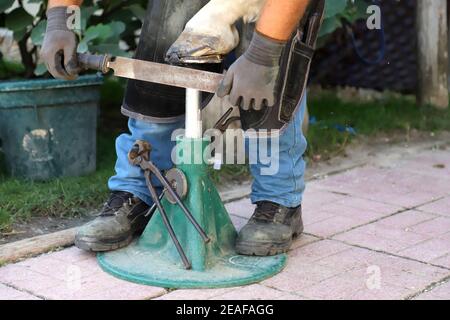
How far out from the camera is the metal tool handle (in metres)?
2.39

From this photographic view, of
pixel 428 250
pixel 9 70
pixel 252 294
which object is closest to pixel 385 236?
pixel 428 250

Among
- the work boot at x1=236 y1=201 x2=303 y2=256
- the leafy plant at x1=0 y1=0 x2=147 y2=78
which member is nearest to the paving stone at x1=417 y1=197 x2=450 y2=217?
the work boot at x1=236 y1=201 x2=303 y2=256

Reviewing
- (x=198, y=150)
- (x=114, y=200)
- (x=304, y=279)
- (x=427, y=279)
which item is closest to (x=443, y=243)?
(x=427, y=279)

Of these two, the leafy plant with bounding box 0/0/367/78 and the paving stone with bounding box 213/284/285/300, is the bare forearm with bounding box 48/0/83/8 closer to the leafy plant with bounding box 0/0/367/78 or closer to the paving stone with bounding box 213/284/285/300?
the leafy plant with bounding box 0/0/367/78

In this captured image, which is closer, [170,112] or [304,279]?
[304,279]

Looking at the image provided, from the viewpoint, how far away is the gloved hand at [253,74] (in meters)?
2.22

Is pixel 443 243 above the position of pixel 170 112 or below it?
below

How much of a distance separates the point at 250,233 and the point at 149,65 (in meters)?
0.66

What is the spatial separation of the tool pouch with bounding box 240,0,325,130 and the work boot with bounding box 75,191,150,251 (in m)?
0.49

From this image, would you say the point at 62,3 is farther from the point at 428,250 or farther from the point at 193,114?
the point at 428,250

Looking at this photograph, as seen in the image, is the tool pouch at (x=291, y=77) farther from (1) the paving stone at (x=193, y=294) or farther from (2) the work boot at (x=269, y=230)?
(1) the paving stone at (x=193, y=294)

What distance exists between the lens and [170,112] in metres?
2.71

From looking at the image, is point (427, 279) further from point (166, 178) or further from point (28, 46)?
point (28, 46)

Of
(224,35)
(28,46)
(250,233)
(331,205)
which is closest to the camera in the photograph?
(224,35)
